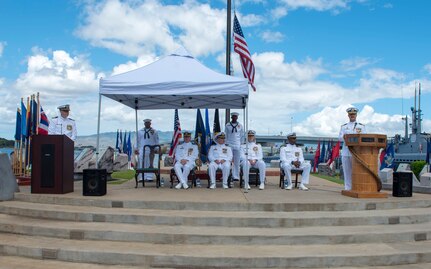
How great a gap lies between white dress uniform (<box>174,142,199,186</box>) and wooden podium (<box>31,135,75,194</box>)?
2.69 meters

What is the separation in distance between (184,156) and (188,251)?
4.70 m

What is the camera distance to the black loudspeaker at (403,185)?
29.7 ft

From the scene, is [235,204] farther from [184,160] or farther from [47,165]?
[47,165]

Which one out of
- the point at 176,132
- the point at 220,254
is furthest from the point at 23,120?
the point at 220,254

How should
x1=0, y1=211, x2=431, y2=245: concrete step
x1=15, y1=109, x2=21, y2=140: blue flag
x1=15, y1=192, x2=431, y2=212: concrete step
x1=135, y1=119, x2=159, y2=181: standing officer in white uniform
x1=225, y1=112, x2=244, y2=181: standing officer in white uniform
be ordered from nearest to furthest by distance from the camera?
x1=0, y1=211, x2=431, y2=245: concrete step < x1=15, y1=192, x2=431, y2=212: concrete step < x1=225, y1=112, x2=244, y2=181: standing officer in white uniform < x1=135, y1=119, x2=159, y2=181: standing officer in white uniform < x1=15, y1=109, x2=21, y2=140: blue flag

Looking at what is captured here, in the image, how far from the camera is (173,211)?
732 centimetres

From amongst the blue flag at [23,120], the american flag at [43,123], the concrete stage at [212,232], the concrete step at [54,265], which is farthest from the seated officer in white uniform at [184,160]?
the blue flag at [23,120]

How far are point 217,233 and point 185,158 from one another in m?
4.14

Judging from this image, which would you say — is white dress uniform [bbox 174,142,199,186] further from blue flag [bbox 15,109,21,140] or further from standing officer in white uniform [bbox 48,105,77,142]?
blue flag [bbox 15,109,21,140]

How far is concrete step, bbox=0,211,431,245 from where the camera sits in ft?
20.3

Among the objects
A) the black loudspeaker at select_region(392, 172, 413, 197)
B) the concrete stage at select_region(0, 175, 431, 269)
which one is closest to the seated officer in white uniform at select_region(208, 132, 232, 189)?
the concrete stage at select_region(0, 175, 431, 269)

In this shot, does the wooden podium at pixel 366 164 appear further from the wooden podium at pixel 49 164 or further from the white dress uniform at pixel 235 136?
the wooden podium at pixel 49 164

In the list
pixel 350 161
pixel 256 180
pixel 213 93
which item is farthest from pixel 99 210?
pixel 350 161

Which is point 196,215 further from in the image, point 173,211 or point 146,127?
point 146,127
